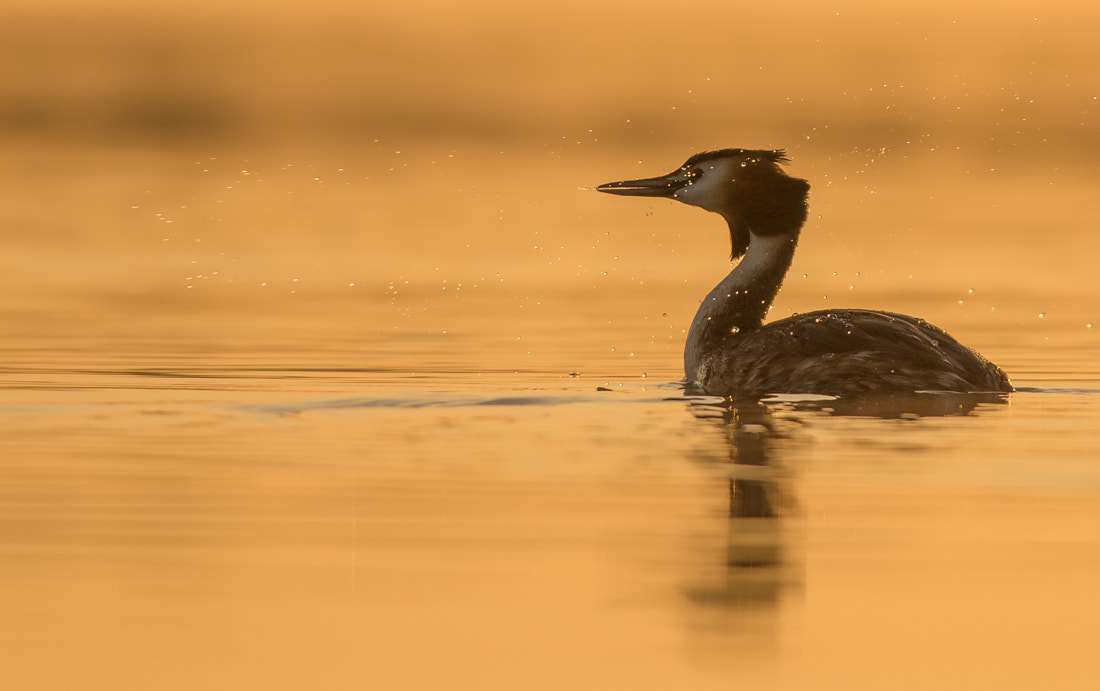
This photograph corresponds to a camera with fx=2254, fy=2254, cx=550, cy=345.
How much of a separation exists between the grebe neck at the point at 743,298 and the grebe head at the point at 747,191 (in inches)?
3.4

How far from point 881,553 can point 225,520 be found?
224 cm

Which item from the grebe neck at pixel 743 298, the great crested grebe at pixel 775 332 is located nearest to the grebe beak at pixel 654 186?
the great crested grebe at pixel 775 332

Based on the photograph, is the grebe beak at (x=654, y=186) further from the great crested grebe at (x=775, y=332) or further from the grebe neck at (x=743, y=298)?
the grebe neck at (x=743, y=298)

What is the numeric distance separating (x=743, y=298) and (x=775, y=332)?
1.21 meters

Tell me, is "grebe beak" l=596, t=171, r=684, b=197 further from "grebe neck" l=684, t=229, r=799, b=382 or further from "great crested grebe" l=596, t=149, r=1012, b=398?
"grebe neck" l=684, t=229, r=799, b=382

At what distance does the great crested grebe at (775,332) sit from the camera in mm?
11781

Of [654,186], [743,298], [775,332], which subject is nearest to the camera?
[775,332]

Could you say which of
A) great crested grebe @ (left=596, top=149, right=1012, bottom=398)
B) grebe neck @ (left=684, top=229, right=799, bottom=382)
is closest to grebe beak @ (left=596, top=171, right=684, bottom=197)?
great crested grebe @ (left=596, top=149, right=1012, bottom=398)

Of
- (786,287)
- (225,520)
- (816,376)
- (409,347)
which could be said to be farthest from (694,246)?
(225,520)

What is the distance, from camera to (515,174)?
156ft

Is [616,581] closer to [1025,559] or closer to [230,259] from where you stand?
[1025,559]

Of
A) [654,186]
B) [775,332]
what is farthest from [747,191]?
[775,332]

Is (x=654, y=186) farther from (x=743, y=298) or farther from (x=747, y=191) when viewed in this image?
(x=743, y=298)

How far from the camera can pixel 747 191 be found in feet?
45.4
